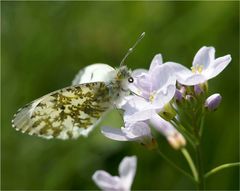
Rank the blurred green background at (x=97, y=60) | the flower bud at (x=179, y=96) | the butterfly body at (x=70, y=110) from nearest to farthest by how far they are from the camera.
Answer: the flower bud at (x=179, y=96)
the butterfly body at (x=70, y=110)
the blurred green background at (x=97, y=60)

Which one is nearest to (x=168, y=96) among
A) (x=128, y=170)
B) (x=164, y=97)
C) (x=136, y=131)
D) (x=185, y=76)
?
(x=164, y=97)

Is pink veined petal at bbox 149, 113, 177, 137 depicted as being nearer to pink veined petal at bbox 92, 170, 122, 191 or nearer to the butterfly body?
the butterfly body

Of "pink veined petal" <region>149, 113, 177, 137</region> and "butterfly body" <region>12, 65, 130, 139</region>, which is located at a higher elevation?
"butterfly body" <region>12, 65, 130, 139</region>

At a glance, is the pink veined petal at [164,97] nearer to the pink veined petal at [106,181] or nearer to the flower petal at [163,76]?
the flower petal at [163,76]

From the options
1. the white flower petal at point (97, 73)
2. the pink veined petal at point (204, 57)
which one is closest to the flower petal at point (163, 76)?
the pink veined petal at point (204, 57)

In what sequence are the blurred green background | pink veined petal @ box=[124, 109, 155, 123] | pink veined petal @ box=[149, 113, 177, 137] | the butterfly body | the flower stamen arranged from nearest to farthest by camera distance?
1. pink veined petal @ box=[124, 109, 155, 123]
2. the flower stamen
3. the butterfly body
4. pink veined petal @ box=[149, 113, 177, 137]
5. the blurred green background

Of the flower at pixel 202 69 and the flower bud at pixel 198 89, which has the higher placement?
the flower at pixel 202 69

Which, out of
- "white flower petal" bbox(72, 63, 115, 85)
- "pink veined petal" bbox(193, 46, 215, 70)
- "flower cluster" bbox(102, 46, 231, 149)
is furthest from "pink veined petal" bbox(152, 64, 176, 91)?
"white flower petal" bbox(72, 63, 115, 85)
